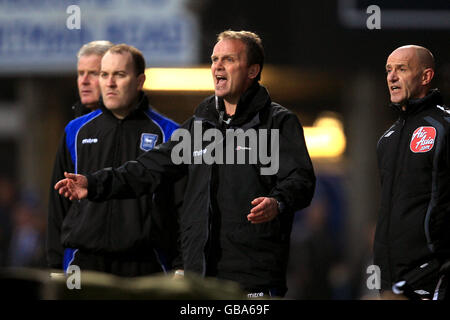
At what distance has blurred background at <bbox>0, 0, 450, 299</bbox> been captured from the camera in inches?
527

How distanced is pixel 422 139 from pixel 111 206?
2.01 meters

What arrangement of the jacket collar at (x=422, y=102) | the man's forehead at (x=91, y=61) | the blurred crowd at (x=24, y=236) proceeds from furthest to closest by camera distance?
the blurred crowd at (x=24, y=236)
the man's forehead at (x=91, y=61)
the jacket collar at (x=422, y=102)

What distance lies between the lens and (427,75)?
17.9ft

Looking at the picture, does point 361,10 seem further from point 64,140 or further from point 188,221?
point 188,221

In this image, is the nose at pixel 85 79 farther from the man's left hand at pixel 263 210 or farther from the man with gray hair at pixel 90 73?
the man's left hand at pixel 263 210

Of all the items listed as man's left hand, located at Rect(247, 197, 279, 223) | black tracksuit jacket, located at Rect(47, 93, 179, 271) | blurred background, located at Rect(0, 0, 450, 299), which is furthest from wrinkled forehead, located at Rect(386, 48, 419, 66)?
blurred background, located at Rect(0, 0, 450, 299)

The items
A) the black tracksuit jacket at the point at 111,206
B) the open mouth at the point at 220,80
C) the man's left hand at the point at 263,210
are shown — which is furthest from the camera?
the black tracksuit jacket at the point at 111,206

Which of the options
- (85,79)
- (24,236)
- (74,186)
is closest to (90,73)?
(85,79)

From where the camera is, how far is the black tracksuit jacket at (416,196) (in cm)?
523

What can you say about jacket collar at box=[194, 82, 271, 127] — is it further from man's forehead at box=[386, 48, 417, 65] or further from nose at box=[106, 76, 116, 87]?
nose at box=[106, 76, 116, 87]

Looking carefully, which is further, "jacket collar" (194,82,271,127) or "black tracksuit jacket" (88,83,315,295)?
"jacket collar" (194,82,271,127)

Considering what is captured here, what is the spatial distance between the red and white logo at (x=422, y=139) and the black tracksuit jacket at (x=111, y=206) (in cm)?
155

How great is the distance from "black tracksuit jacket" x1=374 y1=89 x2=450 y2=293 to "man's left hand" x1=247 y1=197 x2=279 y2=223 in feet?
2.22

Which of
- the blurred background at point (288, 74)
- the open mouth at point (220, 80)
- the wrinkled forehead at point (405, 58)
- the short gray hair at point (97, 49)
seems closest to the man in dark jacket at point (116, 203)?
the short gray hair at point (97, 49)
